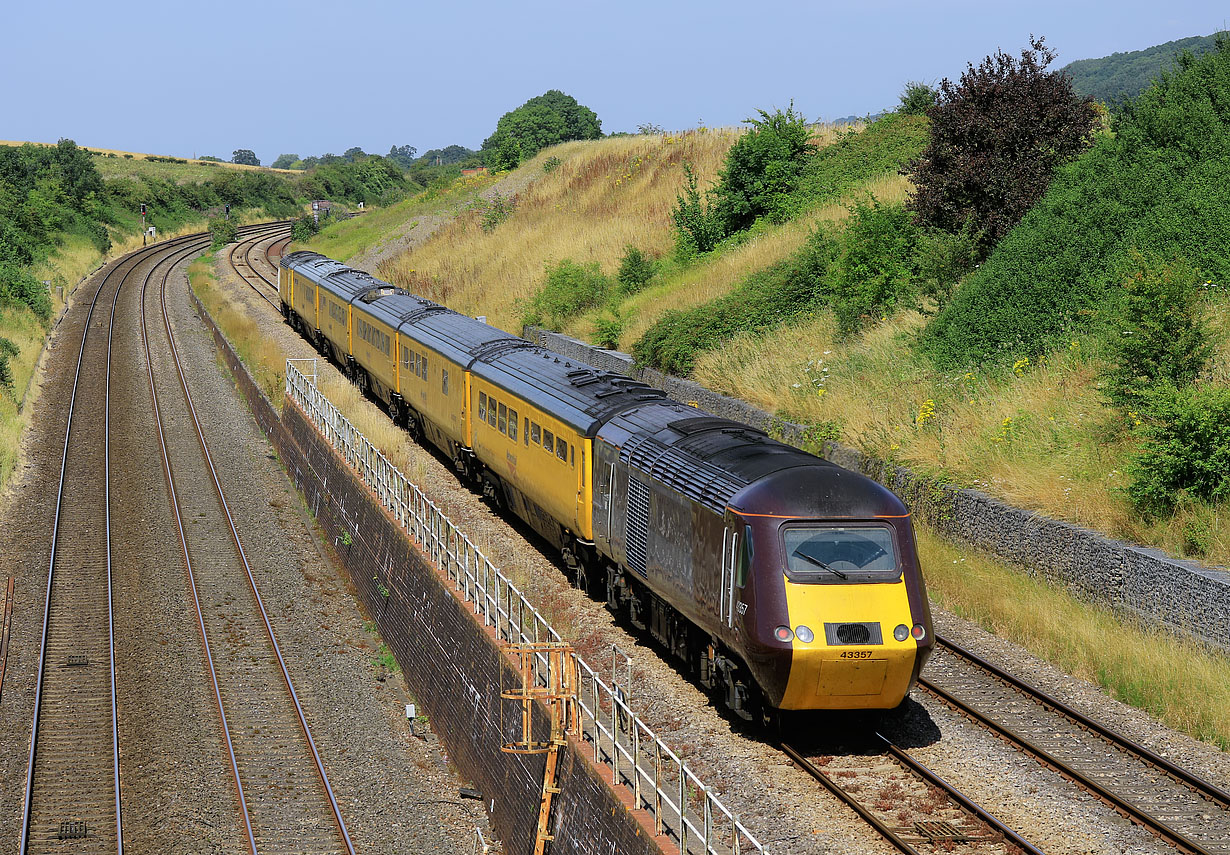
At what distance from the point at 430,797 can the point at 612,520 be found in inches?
172

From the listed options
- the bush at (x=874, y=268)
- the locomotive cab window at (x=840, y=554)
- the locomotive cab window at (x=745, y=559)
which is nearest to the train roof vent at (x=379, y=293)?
the bush at (x=874, y=268)

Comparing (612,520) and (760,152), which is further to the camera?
(760,152)

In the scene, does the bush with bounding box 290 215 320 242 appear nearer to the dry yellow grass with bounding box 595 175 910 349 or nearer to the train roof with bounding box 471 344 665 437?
the dry yellow grass with bounding box 595 175 910 349

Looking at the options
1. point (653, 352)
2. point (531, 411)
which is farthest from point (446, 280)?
point (531, 411)

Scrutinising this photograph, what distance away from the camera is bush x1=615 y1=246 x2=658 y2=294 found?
38844 mm

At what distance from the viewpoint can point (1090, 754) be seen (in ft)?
39.7

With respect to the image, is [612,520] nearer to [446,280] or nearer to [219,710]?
[219,710]

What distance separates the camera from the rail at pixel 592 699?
1009 centimetres

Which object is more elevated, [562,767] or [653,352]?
[653,352]

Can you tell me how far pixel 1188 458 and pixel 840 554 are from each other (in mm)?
6160

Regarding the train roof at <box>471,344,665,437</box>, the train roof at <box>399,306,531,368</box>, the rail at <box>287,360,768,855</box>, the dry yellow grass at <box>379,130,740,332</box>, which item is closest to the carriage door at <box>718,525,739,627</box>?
the rail at <box>287,360,768,855</box>

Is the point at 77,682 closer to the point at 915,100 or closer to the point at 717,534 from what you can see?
the point at 717,534

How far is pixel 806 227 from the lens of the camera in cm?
Answer: 3541

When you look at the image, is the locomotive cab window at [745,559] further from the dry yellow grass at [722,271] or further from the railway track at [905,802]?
the dry yellow grass at [722,271]
